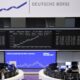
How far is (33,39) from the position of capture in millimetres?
6770

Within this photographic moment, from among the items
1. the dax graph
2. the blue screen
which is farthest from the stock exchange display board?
the dax graph

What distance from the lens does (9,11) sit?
5.26m

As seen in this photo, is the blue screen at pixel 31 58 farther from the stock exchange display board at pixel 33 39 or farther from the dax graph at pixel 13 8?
the dax graph at pixel 13 8

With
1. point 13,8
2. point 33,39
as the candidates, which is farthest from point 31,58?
point 13,8

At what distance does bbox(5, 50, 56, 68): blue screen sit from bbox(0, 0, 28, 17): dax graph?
5.48 ft

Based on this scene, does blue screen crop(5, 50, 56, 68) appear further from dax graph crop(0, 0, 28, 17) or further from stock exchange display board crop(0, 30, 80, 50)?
dax graph crop(0, 0, 28, 17)

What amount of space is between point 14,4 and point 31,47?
5.85ft

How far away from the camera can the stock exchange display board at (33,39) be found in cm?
668

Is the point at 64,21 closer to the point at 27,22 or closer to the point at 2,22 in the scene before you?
the point at 27,22

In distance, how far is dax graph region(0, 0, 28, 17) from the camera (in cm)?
518

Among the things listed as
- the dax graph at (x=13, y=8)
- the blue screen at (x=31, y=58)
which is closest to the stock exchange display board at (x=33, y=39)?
the blue screen at (x=31, y=58)

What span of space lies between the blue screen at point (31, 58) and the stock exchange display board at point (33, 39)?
0.38ft

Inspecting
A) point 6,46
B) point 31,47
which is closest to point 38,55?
point 31,47

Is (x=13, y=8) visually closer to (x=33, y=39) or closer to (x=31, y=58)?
(x=33, y=39)
